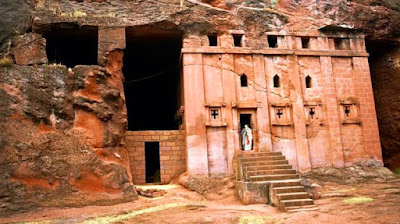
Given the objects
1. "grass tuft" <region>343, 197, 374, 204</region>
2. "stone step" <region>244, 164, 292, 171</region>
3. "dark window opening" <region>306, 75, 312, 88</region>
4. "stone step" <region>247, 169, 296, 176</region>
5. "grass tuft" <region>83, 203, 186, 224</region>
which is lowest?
"grass tuft" <region>343, 197, 374, 204</region>

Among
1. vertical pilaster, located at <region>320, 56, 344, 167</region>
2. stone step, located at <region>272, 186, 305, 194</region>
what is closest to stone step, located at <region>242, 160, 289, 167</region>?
stone step, located at <region>272, 186, 305, 194</region>

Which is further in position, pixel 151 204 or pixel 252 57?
pixel 252 57

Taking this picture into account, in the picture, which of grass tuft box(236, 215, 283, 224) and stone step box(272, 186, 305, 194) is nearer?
grass tuft box(236, 215, 283, 224)

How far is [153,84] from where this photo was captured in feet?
75.0

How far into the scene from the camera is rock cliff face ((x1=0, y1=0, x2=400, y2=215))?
11875mm

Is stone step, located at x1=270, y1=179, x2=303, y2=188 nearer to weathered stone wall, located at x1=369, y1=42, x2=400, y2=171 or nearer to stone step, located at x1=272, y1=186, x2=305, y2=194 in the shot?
stone step, located at x1=272, y1=186, x2=305, y2=194

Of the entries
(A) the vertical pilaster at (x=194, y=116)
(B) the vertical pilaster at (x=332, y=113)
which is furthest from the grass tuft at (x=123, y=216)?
(B) the vertical pilaster at (x=332, y=113)

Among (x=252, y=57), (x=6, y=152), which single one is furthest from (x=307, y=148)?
(x=6, y=152)

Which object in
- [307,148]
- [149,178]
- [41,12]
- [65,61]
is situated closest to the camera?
[41,12]

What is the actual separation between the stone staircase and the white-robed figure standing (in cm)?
59

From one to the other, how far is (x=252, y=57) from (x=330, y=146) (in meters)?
5.36

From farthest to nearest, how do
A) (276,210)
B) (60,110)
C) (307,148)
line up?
(307,148)
(60,110)
(276,210)

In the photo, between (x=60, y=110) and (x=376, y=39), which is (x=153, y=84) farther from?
(x=376, y=39)

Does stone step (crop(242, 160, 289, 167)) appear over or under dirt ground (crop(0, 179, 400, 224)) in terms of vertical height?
over
